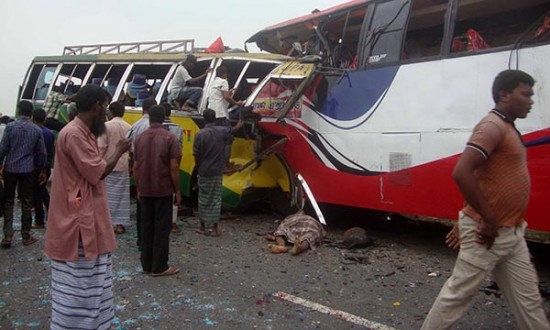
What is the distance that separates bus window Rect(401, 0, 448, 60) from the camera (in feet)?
17.9

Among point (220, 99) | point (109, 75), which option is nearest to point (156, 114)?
point (220, 99)

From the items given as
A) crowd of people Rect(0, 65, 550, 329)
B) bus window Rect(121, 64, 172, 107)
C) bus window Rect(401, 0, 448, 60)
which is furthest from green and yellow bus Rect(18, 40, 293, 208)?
crowd of people Rect(0, 65, 550, 329)

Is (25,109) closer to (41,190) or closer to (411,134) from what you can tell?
(41,190)

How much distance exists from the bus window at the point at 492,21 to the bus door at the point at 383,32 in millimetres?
628

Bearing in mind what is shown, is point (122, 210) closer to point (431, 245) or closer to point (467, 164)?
point (431, 245)

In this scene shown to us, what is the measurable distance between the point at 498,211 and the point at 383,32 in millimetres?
3559

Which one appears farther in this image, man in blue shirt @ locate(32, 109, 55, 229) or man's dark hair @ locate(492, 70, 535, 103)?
man in blue shirt @ locate(32, 109, 55, 229)

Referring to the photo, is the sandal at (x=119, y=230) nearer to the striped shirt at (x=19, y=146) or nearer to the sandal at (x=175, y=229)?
the sandal at (x=175, y=229)

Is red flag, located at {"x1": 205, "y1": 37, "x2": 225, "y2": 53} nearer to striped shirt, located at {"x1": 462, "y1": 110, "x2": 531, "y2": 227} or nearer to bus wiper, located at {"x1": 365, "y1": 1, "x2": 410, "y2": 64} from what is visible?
bus wiper, located at {"x1": 365, "y1": 1, "x2": 410, "y2": 64}

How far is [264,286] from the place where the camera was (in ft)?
14.9

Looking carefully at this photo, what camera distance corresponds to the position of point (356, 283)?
4.65 m

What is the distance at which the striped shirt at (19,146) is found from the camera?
5660mm

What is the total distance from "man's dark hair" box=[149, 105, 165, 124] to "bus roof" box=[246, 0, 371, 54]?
295 centimetres

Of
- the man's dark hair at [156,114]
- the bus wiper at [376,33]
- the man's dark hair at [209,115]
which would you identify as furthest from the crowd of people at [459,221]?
the man's dark hair at [209,115]
